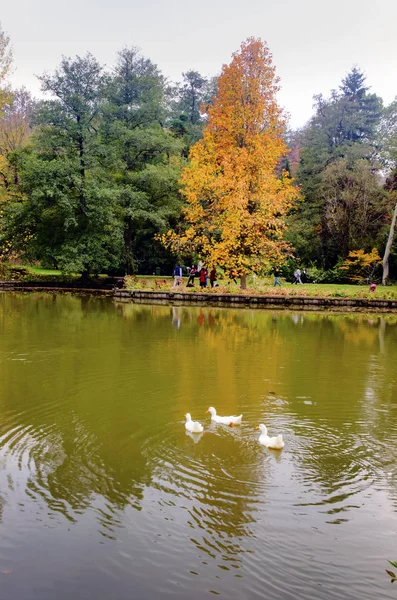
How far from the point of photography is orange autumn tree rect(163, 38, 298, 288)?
973 inches

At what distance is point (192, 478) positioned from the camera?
18.1ft

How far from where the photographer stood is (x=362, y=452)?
643 centimetres

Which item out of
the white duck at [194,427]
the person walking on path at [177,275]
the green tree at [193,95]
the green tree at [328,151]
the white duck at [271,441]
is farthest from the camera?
the green tree at [193,95]

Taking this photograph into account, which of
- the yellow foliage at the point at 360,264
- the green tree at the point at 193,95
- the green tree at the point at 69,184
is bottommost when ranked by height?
the yellow foliage at the point at 360,264

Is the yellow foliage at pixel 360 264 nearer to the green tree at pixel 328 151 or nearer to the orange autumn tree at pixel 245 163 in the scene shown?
the green tree at pixel 328 151

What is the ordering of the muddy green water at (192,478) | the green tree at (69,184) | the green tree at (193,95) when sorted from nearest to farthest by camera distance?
the muddy green water at (192,478), the green tree at (69,184), the green tree at (193,95)

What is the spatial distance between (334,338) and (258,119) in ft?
45.7

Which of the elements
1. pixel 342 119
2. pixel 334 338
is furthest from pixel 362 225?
pixel 334 338

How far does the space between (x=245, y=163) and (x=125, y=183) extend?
11755 mm

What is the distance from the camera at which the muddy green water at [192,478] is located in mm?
3980

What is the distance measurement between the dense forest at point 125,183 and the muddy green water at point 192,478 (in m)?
16.1

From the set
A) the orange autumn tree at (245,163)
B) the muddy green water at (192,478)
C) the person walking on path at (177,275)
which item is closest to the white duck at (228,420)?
the muddy green water at (192,478)

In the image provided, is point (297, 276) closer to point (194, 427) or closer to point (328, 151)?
point (328, 151)

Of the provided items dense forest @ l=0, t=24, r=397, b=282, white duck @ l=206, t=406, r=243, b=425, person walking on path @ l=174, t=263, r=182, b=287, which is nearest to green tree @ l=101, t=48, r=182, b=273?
dense forest @ l=0, t=24, r=397, b=282
